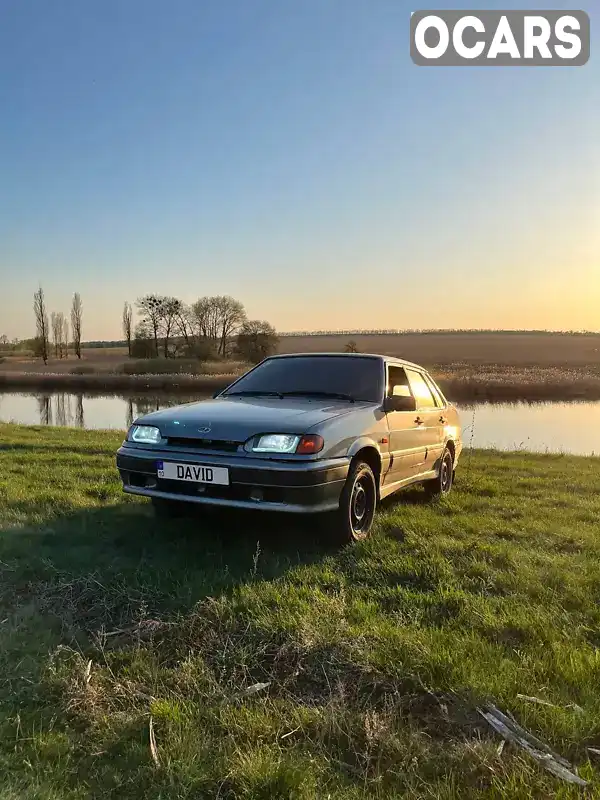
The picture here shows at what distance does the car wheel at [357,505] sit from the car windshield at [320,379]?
0.81 m

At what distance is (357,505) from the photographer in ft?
15.4

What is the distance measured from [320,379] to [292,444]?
1.49 meters

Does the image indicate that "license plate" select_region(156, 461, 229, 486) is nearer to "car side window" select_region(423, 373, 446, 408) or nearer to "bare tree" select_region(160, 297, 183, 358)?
"car side window" select_region(423, 373, 446, 408)

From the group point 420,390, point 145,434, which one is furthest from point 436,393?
point 145,434

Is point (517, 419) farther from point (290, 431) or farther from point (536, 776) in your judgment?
point (536, 776)

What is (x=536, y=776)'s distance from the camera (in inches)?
81.2

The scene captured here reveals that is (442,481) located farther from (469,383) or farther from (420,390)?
(469,383)

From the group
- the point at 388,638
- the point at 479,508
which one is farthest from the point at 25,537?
the point at 479,508

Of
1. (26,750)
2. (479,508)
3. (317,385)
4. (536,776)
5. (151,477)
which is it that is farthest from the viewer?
(479,508)

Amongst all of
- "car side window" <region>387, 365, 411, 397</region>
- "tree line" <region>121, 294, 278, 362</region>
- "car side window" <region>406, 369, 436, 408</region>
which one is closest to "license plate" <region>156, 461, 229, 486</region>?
"car side window" <region>387, 365, 411, 397</region>

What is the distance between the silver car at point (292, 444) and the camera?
13.3ft

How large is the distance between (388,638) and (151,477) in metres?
2.25

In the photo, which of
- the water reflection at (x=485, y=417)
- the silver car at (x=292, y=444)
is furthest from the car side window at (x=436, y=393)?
the water reflection at (x=485, y=417)

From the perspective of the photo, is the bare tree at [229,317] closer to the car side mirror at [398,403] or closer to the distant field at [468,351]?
the distant field at [468,351]
